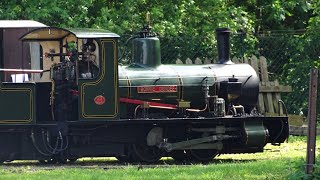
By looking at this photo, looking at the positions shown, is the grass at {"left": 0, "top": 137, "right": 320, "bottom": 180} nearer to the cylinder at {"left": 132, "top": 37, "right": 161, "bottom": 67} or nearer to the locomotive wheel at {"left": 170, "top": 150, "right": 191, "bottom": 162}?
the locomotive wheel at {"left": 170, "top": 150, "right": 191, "bottom": 162}

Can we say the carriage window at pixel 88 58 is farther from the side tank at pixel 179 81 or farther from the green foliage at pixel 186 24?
the green foliage at pixel 186 24

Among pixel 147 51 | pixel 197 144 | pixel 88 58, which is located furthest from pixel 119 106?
pixel 197 144

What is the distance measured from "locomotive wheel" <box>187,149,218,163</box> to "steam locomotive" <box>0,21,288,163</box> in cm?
2

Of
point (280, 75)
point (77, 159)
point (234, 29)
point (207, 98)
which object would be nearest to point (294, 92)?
point (280, 75)

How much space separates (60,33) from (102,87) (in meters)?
1.51

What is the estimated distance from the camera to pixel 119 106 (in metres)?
14.8

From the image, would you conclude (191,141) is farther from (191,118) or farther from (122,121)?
(122,121)

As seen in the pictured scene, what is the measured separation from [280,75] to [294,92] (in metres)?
0.62

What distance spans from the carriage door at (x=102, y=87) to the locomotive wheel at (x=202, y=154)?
6.02 feet

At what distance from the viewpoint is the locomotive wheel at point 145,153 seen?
15.1 metres

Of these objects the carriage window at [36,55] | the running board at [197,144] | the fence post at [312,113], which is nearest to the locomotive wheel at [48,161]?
the carriage window at [36,55]

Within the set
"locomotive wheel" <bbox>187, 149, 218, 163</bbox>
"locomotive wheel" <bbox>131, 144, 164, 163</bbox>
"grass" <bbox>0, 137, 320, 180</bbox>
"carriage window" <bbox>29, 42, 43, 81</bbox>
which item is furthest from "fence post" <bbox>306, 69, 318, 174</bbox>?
"carriage window" <bbox>29, 42, 43, 81</bbox>

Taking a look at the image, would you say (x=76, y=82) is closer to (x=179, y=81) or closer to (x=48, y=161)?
(x=48, y=161)

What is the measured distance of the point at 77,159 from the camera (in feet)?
51.5
